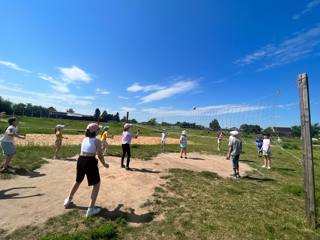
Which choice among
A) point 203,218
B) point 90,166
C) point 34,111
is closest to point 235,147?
point 203,218

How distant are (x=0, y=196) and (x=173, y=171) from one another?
6709 millimetres

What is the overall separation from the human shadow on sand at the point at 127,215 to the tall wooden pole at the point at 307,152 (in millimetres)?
3833

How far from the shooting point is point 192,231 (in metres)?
5.45

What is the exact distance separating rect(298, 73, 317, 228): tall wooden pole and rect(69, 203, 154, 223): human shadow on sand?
3833 mm

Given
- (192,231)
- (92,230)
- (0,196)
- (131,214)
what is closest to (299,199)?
(192,231)

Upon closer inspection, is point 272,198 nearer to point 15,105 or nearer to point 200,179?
point 200,179

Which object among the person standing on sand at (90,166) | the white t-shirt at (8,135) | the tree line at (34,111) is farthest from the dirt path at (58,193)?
the tree line at (34,111)

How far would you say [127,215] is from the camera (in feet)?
20.1

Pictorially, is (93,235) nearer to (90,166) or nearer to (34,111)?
(90,166)

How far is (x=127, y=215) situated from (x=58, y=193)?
2506 mm

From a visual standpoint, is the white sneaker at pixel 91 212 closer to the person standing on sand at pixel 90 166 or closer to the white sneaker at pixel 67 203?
the person standing on sand at pixel 90 166

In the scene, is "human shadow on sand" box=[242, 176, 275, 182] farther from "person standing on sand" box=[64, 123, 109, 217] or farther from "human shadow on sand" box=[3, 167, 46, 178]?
"human shadow on sand" box=[3, 167, 46, 178]

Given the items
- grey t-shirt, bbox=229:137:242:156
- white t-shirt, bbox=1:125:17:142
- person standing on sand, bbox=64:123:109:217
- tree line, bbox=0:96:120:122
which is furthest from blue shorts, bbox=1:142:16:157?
tree line, bbox=0:96:120:122

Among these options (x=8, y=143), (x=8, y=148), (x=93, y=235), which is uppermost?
(x=8, y=143)
